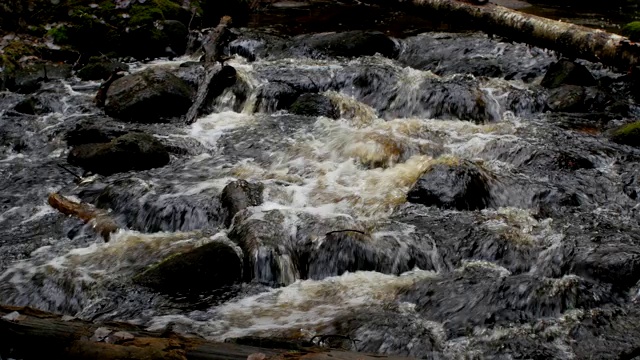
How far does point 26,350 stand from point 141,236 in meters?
2.94

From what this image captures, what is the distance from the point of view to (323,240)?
18.5 feet

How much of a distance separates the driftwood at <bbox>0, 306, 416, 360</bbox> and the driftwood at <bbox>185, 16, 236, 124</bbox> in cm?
619

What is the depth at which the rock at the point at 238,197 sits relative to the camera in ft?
20.6

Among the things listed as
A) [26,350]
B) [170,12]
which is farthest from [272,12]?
[26,350]

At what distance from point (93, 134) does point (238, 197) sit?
308 cm

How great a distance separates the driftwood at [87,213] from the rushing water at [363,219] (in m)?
0.09

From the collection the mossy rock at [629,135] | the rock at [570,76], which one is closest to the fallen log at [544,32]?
the rock at [570,76]

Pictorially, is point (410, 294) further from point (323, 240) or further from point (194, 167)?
point (194, 167)

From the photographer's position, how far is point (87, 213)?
20.8 ft

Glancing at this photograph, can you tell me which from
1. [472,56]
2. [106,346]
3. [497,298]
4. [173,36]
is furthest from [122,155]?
[472,56]

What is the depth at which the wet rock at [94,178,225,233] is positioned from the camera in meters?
6.20

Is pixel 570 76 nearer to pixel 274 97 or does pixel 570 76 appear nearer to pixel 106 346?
pixel 274 97

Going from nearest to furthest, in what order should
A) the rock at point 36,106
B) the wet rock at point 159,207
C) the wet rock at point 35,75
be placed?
the wet rock at point 159,207, the rock at point 36,106, the wet rock at point 35,75

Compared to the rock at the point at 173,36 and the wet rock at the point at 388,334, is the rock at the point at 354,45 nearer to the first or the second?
the rock at the point at 173,36
